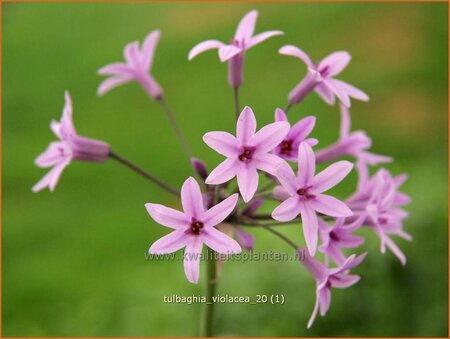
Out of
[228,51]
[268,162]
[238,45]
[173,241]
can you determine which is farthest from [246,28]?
[173,241]

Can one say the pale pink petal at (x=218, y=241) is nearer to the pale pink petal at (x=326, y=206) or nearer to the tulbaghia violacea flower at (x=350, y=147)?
the pale pink petal at (x=326, y=206)

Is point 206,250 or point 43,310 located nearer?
point 206,250

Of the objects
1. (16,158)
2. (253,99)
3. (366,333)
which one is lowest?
(366,333)

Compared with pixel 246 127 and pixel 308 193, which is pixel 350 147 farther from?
pixel 246 127

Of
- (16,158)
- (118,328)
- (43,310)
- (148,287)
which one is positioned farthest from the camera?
(16,158)

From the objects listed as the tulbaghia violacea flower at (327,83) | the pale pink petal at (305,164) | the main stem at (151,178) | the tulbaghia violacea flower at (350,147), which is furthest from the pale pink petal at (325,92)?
the main stem at (151,178)

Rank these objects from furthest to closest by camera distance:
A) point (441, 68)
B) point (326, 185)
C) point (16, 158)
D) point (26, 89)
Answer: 1. point (26, 89)
2. point (441, 68)
3. point (16, 158)
4. point (326, 185)

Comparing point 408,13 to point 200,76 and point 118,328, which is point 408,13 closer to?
point 200,76

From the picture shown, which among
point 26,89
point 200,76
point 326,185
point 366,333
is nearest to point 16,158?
point 26,89
